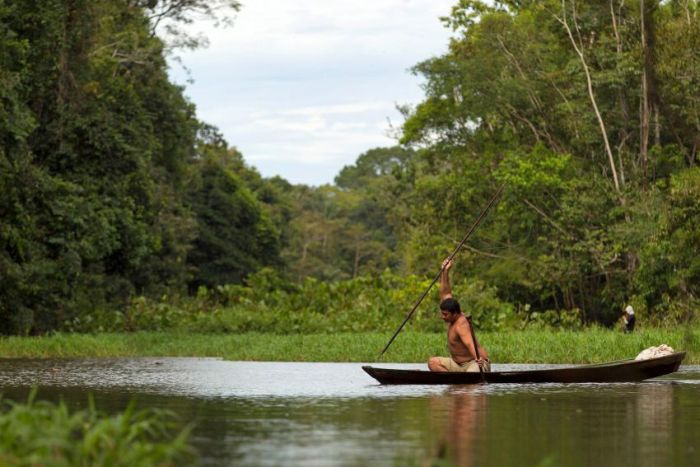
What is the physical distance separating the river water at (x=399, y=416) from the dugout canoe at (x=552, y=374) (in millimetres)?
137

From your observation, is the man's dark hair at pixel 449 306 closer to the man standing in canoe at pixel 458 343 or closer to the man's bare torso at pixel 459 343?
the man standing in canoe at pixel 458 343

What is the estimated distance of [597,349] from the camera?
85.0 feet

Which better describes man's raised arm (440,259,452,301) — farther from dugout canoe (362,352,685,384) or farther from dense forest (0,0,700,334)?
dense forest (0,0,700,334)

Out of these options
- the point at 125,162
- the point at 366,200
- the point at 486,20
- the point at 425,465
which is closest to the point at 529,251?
the point at 486,20

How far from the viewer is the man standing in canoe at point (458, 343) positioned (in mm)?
18438

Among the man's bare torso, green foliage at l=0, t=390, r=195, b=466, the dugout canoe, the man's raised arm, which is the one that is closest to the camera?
green foliage at l=0, t=390, r=195, b=466

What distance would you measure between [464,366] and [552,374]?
1272 mm

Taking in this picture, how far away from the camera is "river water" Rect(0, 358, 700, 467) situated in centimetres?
1016

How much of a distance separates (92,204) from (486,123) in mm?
19379

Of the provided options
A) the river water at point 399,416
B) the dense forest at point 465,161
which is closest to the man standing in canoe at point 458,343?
the river water at point 399,416

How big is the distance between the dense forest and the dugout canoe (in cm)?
1183

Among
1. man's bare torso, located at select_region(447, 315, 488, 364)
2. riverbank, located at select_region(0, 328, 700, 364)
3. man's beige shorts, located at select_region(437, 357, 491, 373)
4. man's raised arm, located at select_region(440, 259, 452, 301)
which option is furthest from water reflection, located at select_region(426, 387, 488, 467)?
riverbank, located at select_region(0, 328, 700, 364)

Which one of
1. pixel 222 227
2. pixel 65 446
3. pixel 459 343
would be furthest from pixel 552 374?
pixel 222 227

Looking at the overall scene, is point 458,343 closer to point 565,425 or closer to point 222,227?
point 565,425
